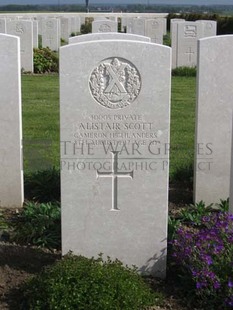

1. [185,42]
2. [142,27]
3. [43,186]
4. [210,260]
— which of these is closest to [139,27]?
[142,27]

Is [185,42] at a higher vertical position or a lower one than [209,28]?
lower

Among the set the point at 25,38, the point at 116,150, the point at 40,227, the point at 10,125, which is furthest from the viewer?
the point at 25,38

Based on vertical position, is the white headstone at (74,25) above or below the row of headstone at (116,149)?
above

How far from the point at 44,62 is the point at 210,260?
13459 millimetres

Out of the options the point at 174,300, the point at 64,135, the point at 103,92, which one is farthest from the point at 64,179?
the point at 174,300

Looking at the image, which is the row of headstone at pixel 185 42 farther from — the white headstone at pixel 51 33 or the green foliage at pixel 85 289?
the green foliage at pixel 85 289

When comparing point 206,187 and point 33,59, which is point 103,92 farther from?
point 33,59

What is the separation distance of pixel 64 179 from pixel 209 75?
2164 mm

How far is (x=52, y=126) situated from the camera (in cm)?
1021

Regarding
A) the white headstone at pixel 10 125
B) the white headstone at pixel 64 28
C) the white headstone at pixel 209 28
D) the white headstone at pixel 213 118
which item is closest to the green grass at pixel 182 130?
the white headstone at pixel 213 118

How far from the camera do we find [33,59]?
17.4m

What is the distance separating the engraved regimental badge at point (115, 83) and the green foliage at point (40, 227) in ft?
4.52

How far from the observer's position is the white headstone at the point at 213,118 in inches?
249

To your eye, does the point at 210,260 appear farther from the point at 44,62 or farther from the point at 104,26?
the point at 104,26
